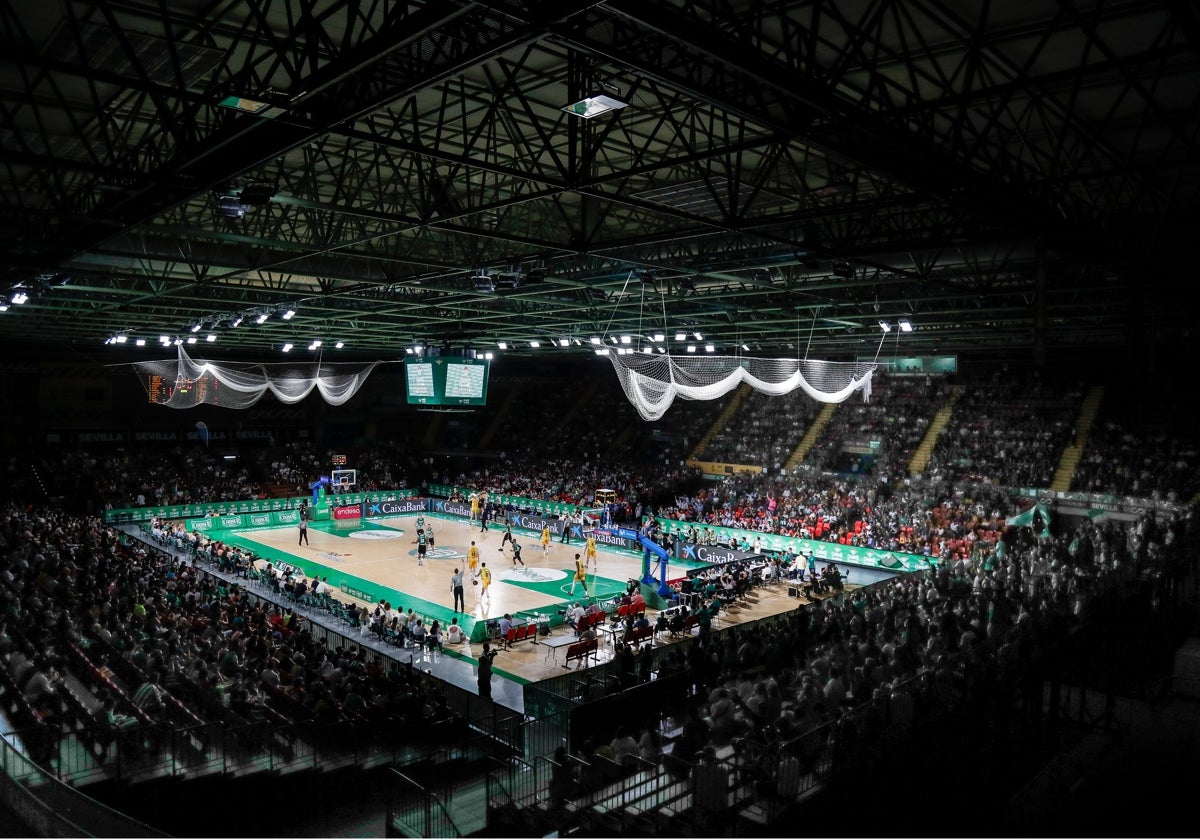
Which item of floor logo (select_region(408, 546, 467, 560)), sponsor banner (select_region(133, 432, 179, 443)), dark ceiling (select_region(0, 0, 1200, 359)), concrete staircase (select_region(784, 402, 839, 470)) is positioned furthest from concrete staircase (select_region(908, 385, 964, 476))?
sponsor banner (select_region(133, 432, 179, 443))

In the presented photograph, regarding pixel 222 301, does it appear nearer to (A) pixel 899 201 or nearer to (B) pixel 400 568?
(B) pixel 400 568

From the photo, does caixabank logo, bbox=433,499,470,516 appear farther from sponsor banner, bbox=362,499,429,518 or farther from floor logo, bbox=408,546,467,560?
floor logo, bbox=408,546,467,560

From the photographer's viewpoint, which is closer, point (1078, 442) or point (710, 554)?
point (710, 554)

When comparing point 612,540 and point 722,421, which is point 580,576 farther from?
point 722,421

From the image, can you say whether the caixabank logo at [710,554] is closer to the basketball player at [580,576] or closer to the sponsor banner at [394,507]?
the basketball player at [580,576]

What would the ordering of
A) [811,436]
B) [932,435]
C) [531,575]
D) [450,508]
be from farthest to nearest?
[450,508]
[811,436]
[932,435]
[531,575]

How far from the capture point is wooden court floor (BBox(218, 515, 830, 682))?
68.2 ft

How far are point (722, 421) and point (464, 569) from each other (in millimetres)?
21572

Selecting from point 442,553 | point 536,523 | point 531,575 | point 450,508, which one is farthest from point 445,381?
point 450,508

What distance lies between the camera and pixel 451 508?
4716 centimetres

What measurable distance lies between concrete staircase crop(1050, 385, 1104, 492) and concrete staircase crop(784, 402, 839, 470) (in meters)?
11.2

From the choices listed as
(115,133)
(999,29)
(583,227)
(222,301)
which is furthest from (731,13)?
(222,301)

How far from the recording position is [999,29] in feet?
31.3

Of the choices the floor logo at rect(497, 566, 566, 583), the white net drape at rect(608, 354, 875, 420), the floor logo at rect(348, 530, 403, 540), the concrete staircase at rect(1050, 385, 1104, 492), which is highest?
the white net drape at rect(608, 354, 875, 420)
